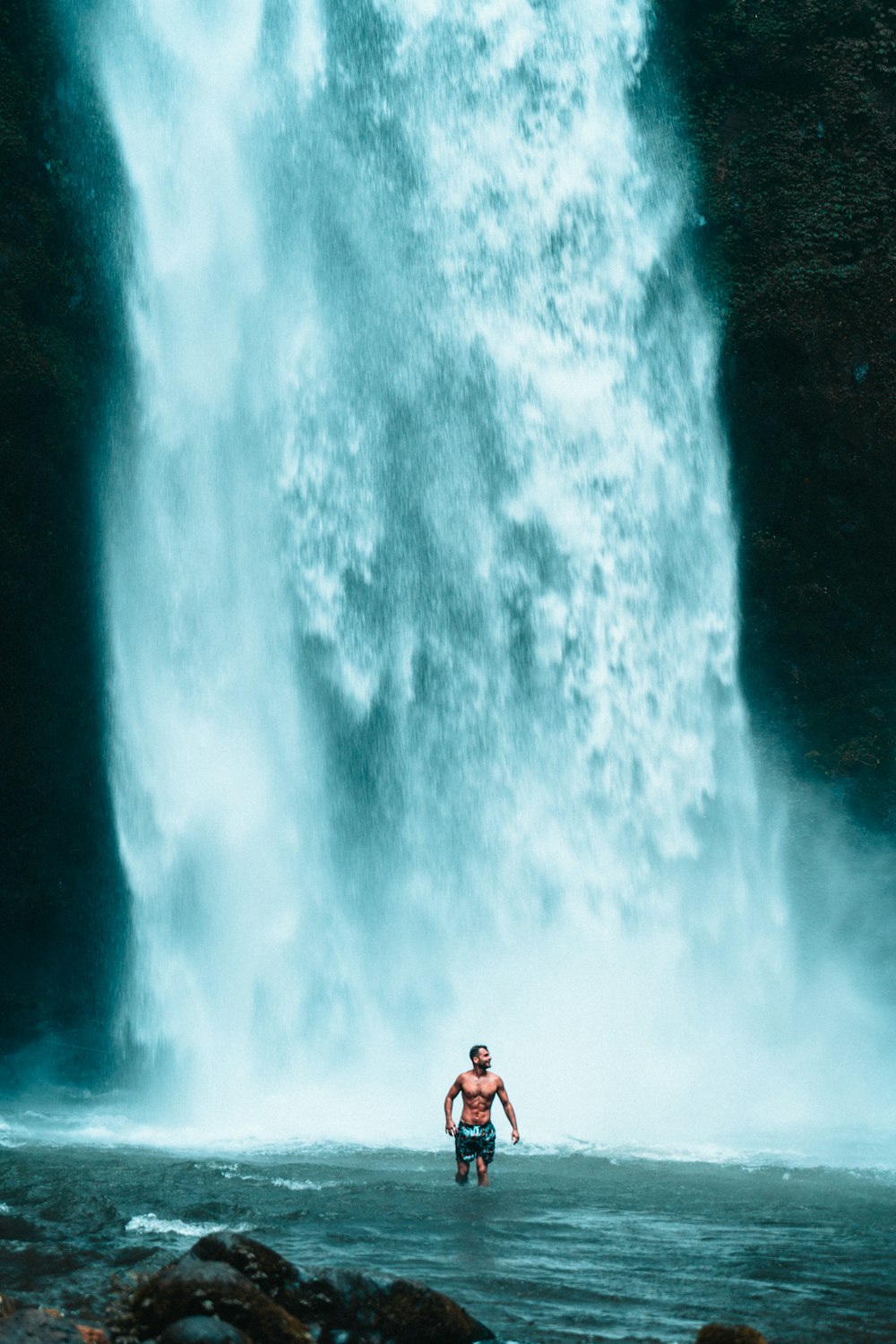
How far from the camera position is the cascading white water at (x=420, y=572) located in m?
17.0

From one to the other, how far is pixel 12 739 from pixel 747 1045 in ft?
40.1

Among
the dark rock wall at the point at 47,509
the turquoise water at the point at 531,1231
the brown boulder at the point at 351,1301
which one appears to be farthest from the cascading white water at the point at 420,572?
the brown boulder at the point at 351,1301

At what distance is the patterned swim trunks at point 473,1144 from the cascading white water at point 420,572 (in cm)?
650

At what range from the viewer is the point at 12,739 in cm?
1912

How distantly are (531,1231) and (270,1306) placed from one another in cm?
306

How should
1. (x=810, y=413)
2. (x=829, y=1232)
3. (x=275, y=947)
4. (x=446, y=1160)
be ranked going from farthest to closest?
1. (x=810, y=413)
2. (x=275, y=947)
3. (x=446, y=1160)
4. (x=829, y=1232)

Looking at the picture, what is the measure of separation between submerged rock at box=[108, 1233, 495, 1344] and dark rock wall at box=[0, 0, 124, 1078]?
48.1 ft

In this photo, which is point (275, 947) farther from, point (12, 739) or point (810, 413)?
point (810, 413)

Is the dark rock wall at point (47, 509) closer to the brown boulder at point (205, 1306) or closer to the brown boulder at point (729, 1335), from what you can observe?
the brown boulder at point (205, 1306)

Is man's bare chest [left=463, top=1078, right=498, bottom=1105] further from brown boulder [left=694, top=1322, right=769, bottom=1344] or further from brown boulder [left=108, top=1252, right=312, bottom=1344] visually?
brown boulder [left=694, top=1322, right=769, bottom=1344]

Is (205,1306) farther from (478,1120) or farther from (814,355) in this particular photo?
(814,355)

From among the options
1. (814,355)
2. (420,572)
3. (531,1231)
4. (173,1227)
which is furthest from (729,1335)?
(814,355)

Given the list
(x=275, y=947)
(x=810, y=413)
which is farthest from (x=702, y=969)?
(x=810, y=413)

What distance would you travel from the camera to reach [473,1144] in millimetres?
9594
